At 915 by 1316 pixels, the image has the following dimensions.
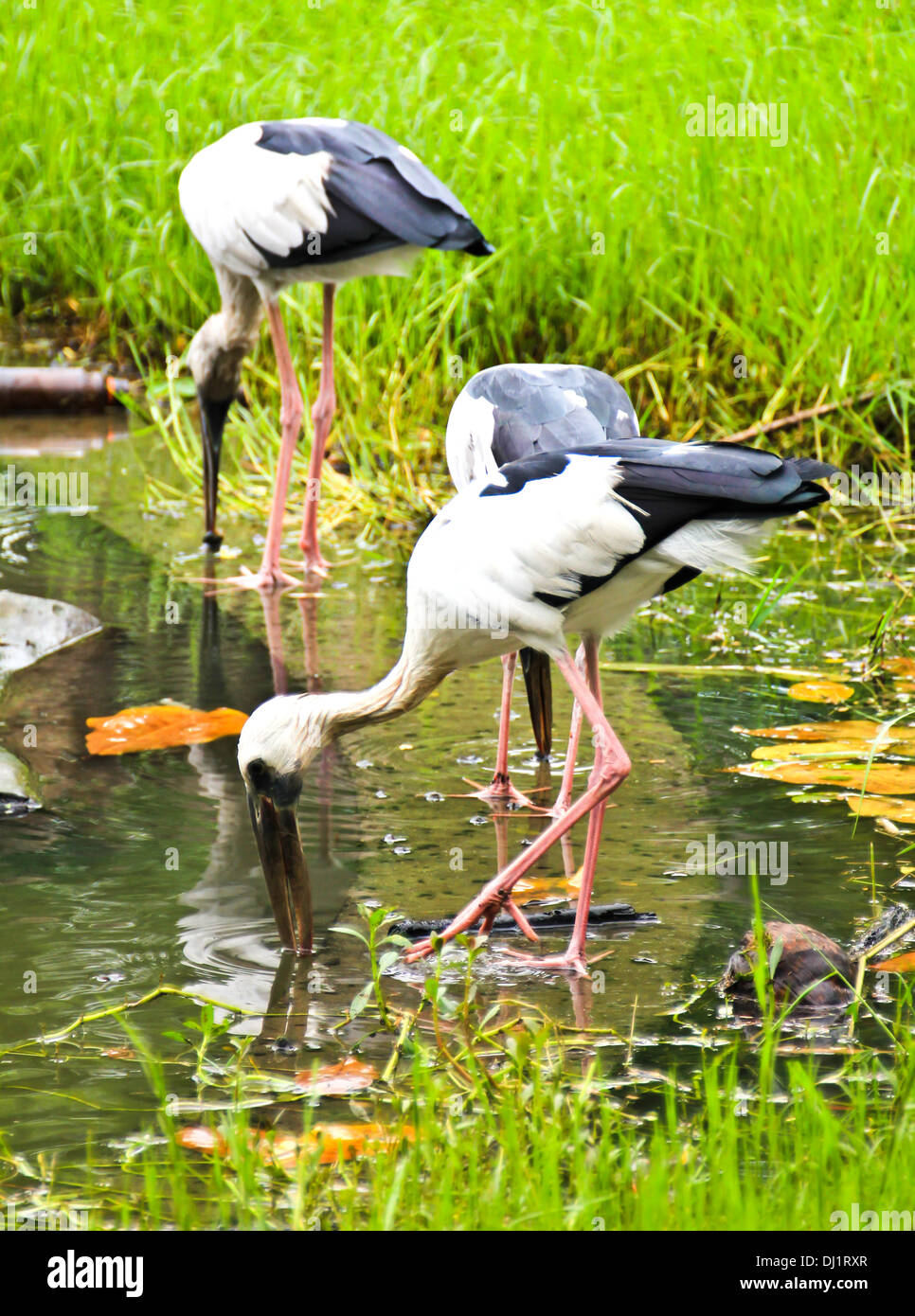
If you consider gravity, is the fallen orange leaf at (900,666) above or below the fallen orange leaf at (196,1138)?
below

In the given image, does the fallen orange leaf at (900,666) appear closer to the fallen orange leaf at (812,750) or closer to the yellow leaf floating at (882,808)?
the fallen orange leaf at (812,750)

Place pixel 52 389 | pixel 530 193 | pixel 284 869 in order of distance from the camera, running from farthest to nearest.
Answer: pixel 52 389 < pixel 530 193 < pixel 284 869

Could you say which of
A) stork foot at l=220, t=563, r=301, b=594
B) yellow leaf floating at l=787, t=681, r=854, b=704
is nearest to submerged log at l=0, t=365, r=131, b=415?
stork foot at l=220, t=563, r=301, b=594

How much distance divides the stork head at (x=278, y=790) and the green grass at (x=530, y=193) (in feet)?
12.3

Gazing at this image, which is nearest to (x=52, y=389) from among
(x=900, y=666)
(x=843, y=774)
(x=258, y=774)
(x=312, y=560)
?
(x=312, y=560)

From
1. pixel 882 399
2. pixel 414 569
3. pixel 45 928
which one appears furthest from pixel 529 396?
pixel 882 399

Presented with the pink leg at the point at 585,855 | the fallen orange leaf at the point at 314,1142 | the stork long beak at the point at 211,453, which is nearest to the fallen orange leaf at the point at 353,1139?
the fallen orange leaf at the point at 314,1142

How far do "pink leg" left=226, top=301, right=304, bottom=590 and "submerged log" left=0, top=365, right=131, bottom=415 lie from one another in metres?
2.46

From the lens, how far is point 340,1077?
126 inches

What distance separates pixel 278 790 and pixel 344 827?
2.34 feet

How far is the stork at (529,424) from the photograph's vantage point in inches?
172

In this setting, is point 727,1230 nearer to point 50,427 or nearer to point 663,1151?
point 663,1151

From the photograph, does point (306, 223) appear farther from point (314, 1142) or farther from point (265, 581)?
point (314, 1142)

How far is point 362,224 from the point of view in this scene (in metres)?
6.84
